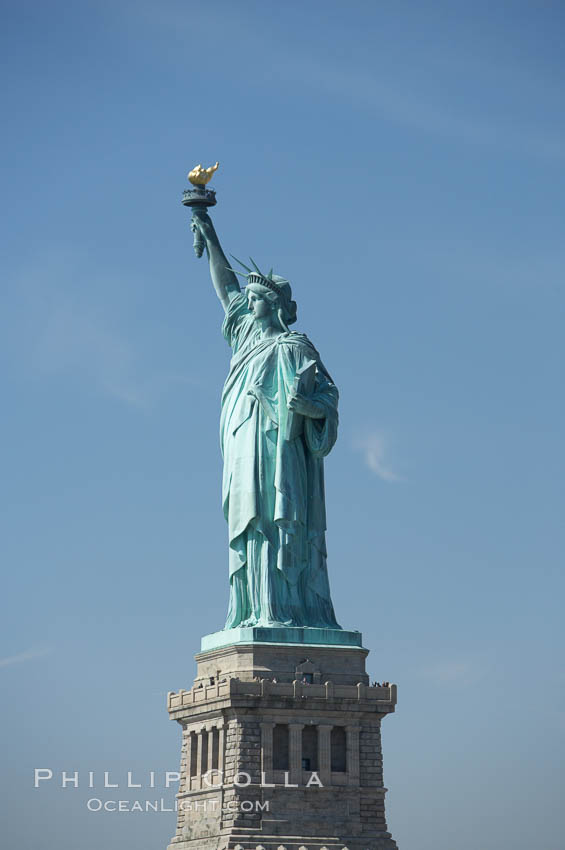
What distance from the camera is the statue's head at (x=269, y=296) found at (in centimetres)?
6272

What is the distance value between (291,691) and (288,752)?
1.52 m

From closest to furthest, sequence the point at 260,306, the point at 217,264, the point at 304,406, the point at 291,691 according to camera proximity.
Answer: the point at 291,691 < the point at 304,406 < the point at 260,306 < the point at 217,264

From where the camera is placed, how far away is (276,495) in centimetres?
6056

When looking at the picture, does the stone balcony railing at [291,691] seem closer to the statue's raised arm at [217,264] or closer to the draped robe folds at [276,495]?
the draped robe folds at [276,495]

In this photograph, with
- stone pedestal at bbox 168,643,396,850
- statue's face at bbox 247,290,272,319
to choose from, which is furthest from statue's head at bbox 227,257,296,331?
stone pedestal at bbox 168,643,396,850

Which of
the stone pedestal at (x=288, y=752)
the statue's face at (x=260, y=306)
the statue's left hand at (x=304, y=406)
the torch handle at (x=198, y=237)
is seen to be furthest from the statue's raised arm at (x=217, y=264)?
the stone pedestal at (x=288, y=752)

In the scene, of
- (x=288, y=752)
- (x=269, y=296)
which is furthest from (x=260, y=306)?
(x=288, y=752)

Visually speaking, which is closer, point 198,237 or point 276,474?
point 276,474

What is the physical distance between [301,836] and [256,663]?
439cm

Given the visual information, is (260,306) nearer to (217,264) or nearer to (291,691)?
(217,264)

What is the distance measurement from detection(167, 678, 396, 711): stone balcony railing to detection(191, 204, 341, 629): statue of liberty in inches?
70.6

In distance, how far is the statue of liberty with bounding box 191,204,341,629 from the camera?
2370 inches

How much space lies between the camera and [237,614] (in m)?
60.4

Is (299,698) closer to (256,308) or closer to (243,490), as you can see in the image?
(243,490)
